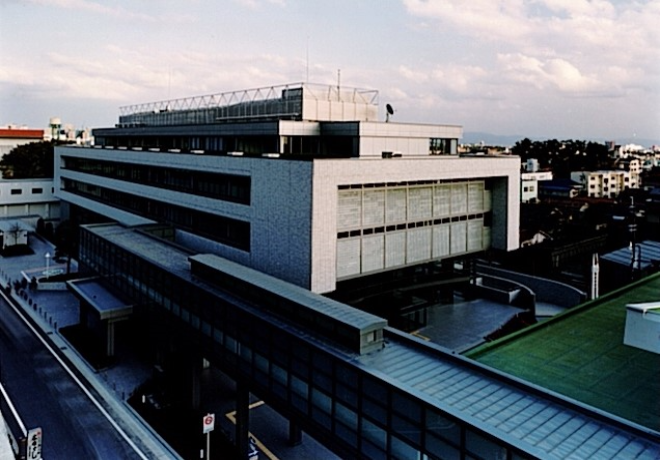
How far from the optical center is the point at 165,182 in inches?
1991

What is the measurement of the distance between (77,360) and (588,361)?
31.9 m

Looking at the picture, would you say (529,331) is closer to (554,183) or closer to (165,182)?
(165,182)

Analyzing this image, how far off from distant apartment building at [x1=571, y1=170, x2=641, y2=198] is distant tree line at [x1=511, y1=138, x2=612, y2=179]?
16.0 meters

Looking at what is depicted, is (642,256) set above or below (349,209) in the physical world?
below

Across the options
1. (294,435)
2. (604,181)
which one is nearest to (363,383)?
(294,435)

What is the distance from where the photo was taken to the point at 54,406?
30.7 meters

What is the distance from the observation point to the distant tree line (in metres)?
165

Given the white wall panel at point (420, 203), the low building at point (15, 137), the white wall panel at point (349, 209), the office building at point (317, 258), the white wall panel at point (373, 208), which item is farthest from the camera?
the low building at point (15, 137)

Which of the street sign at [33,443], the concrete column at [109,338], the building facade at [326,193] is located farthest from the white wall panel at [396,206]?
the street sign at [33,443]

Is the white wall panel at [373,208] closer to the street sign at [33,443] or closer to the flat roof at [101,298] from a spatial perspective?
the flat roof at [101,298]

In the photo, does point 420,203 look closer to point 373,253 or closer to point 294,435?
point 373,253

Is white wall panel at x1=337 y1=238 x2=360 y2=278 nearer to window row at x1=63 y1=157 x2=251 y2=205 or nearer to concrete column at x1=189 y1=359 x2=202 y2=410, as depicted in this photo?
window row at x1=63 y1=157 x2=251 y2=205

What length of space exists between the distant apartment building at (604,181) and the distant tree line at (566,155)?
630 inches

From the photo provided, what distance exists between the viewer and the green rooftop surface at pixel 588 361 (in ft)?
62.2
